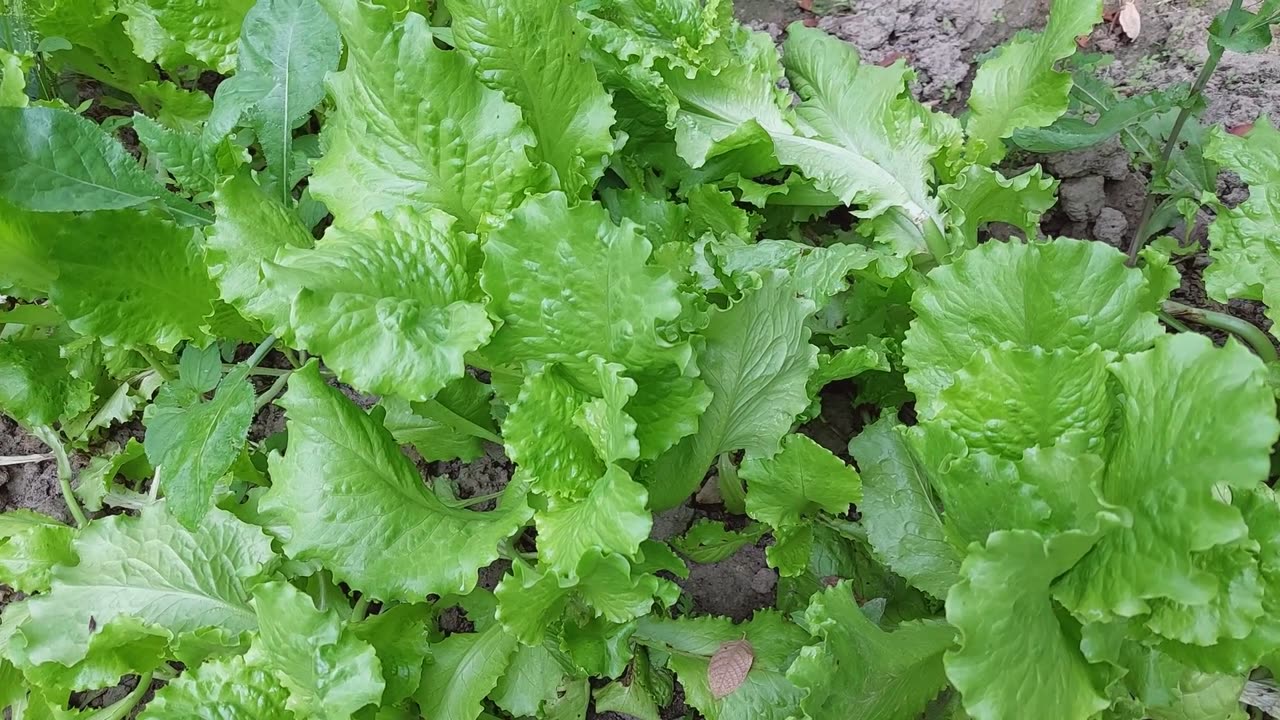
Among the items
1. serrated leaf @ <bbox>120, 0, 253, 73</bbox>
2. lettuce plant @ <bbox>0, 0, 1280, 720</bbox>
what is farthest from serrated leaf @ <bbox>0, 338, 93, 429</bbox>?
serrated leaf @ <bbox>120, 0, 253, 73</bbox>

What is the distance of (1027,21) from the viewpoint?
6.31 feet

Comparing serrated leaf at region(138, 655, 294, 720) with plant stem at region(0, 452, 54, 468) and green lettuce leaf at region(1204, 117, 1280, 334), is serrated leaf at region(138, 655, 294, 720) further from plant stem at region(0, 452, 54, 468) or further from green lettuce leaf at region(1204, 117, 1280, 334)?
green lettuce leaf at region(1204, 117, 1280, 334)

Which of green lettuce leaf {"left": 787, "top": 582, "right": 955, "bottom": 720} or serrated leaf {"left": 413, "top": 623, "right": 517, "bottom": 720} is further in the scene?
serrated leaf {"left": 413, "top": 623, "right": 517, "bottom": 720}

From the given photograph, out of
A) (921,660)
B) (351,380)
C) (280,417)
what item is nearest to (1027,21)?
(921,660)

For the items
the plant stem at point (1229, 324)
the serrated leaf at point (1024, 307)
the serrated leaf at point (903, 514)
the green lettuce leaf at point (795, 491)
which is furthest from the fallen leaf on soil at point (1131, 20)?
the green lettuce leaf at point (795, 491)

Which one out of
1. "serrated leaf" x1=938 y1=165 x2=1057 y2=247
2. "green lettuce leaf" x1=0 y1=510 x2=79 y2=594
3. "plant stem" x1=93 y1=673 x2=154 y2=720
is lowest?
"plant stem" x1=93 y1=673 x2=154 y2=720

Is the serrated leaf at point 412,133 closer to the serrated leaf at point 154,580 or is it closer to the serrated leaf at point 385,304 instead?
the serrated leaf at point 385,304

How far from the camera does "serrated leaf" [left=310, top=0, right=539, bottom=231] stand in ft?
4.14

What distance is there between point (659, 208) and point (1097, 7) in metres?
0.74

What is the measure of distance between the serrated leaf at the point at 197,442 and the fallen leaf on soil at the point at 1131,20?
6.02 feet

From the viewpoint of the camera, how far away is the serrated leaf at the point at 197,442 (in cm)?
135

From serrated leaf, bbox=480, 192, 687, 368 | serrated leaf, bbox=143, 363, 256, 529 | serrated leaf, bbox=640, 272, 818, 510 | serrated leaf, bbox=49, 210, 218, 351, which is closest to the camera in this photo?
serrated leaf, bbox=480, 192, 687, 368

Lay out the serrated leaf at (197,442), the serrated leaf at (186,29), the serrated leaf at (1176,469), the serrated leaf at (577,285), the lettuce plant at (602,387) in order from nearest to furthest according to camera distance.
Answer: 1. the serrated leaf at (1176,469)
2. the lettuce plant at (602,387)
3. the serrated leaf at (577,285)
4. the serrated leaf at (197,442)
5. the serrated leaf at (186,29)

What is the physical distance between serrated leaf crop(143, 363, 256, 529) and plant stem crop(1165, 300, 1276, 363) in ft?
5.06
